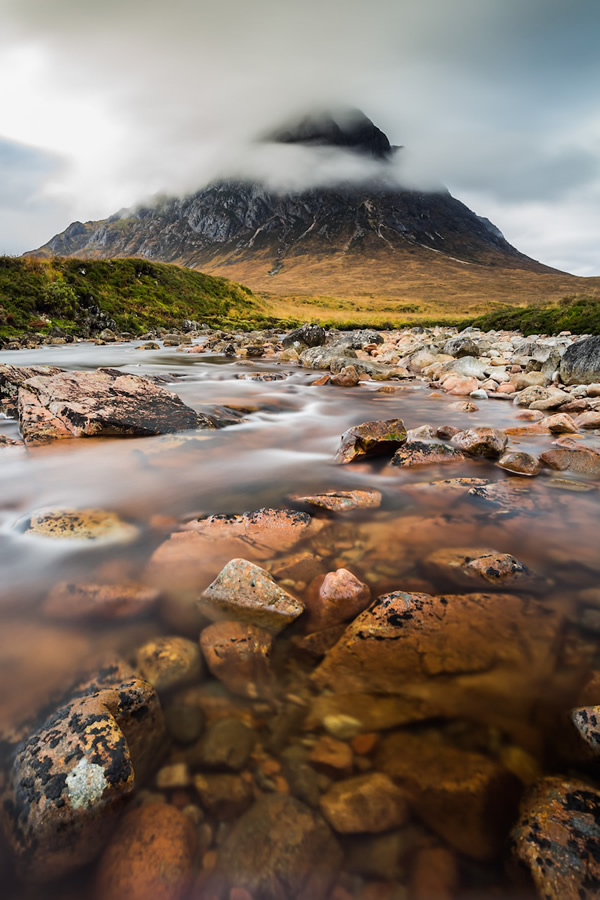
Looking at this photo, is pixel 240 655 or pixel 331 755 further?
pixel 240 655

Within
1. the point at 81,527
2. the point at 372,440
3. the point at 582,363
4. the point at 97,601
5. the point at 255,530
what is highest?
the point at 582,363

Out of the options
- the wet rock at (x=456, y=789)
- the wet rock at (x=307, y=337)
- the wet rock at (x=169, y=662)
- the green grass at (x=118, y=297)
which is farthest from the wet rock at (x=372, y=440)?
the green grass at (x=118, y=297)

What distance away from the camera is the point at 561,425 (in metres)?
8.23

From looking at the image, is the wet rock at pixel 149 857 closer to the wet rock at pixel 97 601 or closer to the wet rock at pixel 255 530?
the wet rock at pixel 97 601

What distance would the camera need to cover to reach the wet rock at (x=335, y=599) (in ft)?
10.2

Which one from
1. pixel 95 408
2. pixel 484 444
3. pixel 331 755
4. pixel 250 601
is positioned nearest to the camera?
pixel 331 755

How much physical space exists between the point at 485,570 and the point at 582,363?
36.0 feet

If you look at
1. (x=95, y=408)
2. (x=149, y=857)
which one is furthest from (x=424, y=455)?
(x=95, y=408)

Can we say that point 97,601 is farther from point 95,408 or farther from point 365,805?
point 95,408

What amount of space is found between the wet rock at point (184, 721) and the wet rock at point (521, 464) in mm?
5310

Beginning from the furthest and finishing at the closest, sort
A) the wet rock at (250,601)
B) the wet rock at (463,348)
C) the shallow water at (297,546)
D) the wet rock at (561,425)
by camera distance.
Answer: the wet rock at (463,348) < the wet rock at (561,425) < the wet rock at (250,601) < the shallow water at (297,546)

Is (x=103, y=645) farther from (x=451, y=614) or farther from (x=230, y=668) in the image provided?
(x=451, y=614)

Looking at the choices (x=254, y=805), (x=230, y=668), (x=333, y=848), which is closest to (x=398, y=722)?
(x=333, y=848)

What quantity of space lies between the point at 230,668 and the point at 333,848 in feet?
3.69
